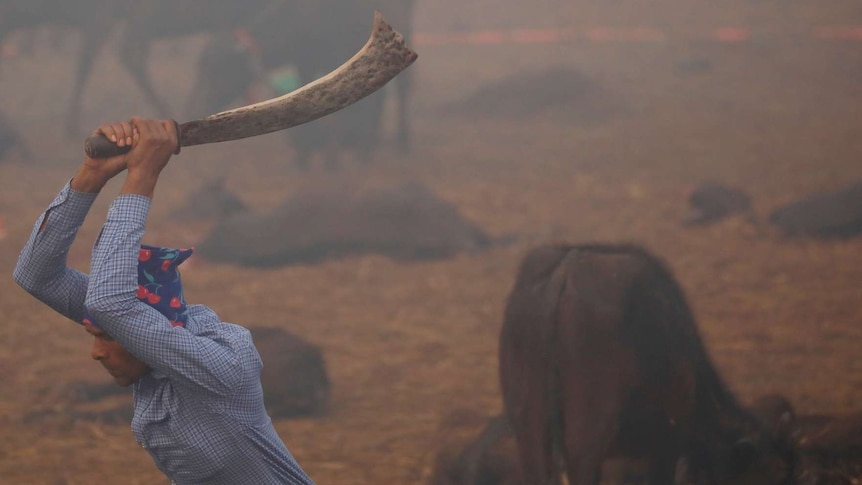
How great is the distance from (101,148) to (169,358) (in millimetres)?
431

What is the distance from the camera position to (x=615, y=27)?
19.7 metres

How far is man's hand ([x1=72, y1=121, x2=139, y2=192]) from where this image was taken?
206cm

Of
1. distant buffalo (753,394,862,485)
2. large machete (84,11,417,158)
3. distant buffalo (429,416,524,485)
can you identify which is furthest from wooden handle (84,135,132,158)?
distant buffalo (753,394,862,485)

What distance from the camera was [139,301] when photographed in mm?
2027

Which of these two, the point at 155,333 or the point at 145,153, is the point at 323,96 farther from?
the point at 155,333

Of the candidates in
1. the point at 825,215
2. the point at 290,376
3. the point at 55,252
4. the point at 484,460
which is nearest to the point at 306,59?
the point at 825,215

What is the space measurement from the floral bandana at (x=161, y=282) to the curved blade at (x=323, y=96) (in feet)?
0.76

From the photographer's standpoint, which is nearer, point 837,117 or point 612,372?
point 612,372

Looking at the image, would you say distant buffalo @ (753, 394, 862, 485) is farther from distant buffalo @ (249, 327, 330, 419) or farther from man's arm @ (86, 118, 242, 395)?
man's arm @ (86, 118, 242, 395)

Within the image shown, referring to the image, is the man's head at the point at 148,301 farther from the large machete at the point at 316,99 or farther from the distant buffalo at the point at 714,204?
the distant buffalo at the point at 714,204

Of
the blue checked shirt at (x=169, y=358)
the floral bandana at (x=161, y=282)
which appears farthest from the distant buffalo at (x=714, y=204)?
the floral bandana at (x=161, y=282)

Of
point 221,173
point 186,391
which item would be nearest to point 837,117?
point 221,173

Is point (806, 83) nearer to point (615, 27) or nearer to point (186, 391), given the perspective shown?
point (615, 27)

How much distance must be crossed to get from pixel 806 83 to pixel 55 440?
39.3 feet
